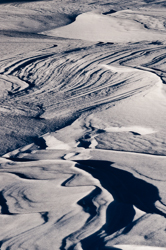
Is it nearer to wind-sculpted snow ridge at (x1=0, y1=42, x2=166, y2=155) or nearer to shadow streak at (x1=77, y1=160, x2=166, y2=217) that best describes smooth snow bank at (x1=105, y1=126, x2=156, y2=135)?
wind-sculpted snow ridge at (x1=0, y1=42, x2=166, y2=155)

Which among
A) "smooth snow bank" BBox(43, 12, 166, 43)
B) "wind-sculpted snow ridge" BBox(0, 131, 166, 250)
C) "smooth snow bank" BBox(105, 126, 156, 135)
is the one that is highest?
"smooth snow bank" BBox(43, 12, 166, 43)

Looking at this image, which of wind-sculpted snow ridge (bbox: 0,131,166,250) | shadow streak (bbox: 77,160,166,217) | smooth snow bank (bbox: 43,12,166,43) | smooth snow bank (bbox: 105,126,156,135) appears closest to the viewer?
wind-sculpted snow ridge (bbox: 0,131,166,250)

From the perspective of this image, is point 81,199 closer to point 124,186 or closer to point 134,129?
point 124,186

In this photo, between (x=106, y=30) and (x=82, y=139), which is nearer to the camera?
(x=82, y=139)

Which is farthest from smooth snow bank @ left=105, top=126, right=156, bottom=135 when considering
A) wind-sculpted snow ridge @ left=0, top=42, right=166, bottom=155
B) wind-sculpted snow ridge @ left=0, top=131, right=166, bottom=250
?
wind-sculpted snow ridge @ left=0, top=131, right=166, bottom=250

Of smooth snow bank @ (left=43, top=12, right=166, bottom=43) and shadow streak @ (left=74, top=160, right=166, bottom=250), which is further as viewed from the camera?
smooth snow bank @ (left=43, top=12, right=166, bottom=43)

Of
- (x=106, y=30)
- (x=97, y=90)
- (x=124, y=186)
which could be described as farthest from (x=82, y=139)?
(x=106, y=30)

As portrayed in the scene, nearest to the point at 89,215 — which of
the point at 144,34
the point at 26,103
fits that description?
the point at 26,103

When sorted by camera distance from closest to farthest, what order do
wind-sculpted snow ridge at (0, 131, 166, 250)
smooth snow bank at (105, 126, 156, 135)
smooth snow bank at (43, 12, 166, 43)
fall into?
wind-sculpted snow ridge at (0, 131, 166, 250), smooth snow bank at (105, 126, 156, 135), smooth snow bank at (43, 12, 166, 43)
